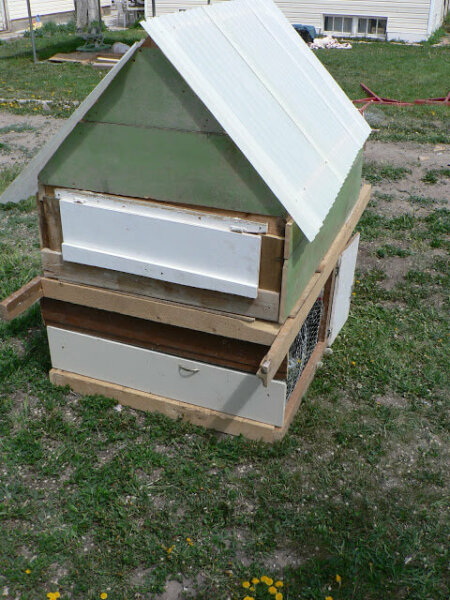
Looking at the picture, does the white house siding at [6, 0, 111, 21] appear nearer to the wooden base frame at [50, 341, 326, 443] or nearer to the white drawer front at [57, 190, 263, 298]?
the wooden base frame at [50, 341, 326, 443]

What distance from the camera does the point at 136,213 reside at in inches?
127

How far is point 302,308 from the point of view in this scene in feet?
11.3

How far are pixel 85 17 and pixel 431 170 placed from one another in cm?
1582

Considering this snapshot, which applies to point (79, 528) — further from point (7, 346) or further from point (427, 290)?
point (427, 290)

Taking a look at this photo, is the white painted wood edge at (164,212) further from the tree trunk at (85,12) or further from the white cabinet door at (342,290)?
the tree trunk at (85,12)

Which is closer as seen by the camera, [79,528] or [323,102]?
[79,528]

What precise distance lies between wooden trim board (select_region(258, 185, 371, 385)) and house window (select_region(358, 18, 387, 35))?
20.8 metres

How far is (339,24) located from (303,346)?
22293mm

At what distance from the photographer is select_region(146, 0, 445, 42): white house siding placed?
21578mm

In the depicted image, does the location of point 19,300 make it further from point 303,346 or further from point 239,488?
point 303,346

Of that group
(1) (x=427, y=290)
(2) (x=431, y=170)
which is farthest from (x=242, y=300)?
(2) (x=431, y=170)

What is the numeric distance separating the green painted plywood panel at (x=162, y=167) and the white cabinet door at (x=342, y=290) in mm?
1564

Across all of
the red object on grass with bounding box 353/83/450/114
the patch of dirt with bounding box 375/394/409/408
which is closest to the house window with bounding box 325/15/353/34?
the red object on grass with bounding box 353/83/450/114

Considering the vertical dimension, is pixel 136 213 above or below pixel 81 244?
above
